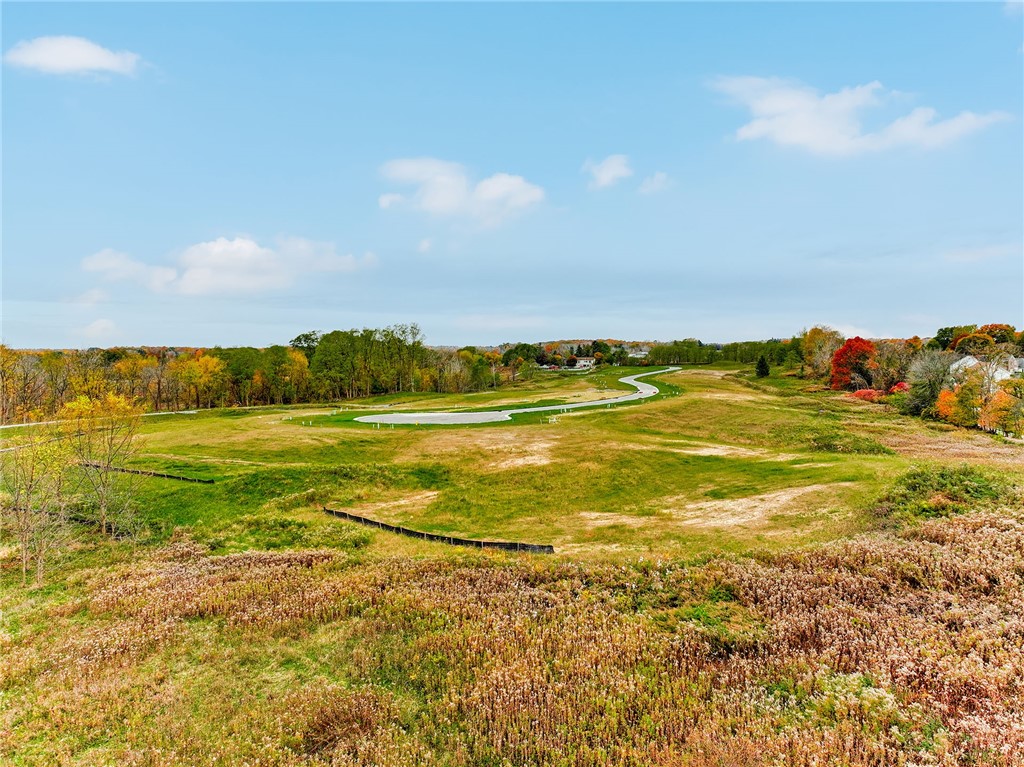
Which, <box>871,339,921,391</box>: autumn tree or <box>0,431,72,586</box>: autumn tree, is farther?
<box>871,339,921,391</box>: autumn tree

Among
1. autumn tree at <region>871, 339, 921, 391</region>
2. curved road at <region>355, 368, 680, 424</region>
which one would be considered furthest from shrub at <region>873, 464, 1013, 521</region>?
autumn tree at <region>871, 339, 921, 391</region>

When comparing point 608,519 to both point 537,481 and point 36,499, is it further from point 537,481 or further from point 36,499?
point 36,499

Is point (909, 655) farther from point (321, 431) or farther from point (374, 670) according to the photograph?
point (321, 431)

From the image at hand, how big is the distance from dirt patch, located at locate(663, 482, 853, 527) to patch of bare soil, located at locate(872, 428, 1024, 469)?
10205 millimetres

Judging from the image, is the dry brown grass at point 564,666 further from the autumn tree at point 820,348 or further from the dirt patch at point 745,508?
the autumn tree at point 820,348

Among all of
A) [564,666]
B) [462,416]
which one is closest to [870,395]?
[462,416]

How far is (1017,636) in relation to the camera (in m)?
8.70

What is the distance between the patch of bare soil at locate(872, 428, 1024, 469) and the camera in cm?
2864

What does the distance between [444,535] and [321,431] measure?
91.9 ft

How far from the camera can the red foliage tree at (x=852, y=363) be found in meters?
90.0

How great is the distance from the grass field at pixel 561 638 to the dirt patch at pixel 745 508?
20cm

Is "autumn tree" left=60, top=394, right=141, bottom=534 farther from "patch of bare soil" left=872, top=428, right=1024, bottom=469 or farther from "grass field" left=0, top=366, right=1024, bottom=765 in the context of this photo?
"patch of bare soil" left=872, top=428, right=1024, bottom=469

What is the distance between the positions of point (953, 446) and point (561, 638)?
39837mm

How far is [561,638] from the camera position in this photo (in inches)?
411
